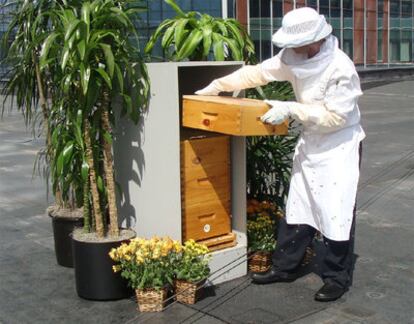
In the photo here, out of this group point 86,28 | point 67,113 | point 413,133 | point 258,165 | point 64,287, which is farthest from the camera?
point 413,133

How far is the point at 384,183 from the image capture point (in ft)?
27.2

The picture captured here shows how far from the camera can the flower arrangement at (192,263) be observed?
420cm

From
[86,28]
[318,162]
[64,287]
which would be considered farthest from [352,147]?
[64,287]

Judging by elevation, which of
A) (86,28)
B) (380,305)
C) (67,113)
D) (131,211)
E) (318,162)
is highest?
(86,28)

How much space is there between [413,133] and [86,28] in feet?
33.7

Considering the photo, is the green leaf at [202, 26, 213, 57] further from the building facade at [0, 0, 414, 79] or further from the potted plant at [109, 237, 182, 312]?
the building facade at [0, 0, 414, 79]

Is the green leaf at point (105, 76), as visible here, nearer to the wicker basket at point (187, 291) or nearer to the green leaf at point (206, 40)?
the green leaf at point (206, 40)

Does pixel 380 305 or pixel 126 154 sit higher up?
pixel 126 154

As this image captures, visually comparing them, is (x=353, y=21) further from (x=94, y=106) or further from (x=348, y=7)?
(x=94, y=106)

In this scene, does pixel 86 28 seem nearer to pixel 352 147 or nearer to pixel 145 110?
pixel 145 110

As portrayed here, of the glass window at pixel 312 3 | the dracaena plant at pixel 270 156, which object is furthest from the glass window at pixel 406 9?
the dracaena plant at pixel 270 156

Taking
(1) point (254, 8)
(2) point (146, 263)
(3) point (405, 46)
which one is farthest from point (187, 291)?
(3) point (405, 46)

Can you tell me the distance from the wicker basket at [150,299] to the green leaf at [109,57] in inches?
54.5

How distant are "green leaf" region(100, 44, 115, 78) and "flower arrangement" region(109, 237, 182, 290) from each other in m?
1.10
